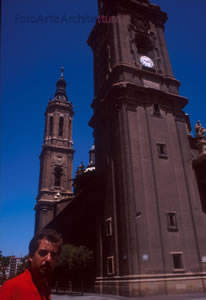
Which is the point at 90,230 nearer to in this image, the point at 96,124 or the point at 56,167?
the point at 96,124

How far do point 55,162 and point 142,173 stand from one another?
42937mm

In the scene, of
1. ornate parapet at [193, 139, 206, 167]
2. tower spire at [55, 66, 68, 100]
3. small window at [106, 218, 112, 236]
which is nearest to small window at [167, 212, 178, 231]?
small window at [106, 218, 112, 236]

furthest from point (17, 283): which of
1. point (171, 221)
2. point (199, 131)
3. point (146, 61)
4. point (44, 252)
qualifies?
point (146, 61)

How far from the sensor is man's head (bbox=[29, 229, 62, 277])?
2.73 meters

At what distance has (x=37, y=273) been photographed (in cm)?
268

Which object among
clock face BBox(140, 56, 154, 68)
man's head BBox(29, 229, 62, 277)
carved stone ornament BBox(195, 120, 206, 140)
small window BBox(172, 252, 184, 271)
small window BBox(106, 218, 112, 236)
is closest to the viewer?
man's head BBox(29, 229, 62, 277)

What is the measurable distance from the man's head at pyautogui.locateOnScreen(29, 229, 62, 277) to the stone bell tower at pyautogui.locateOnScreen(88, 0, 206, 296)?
1659 centimetres

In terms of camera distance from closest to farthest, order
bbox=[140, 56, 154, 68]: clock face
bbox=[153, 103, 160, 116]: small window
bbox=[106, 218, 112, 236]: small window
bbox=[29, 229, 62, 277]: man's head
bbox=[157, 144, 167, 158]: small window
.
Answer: bbox=[29, 229, 62, 277]: man's head, bbox=[106, 218, 112, 236]: small window, bbox=[157, 144, 167, 158]: small window, bbox=[153, 103, 160, 116]: small window, bbox=[140, 56, 154, 68]: clock face

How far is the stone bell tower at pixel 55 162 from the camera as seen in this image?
54.9m

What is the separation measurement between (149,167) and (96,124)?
10.5 metres

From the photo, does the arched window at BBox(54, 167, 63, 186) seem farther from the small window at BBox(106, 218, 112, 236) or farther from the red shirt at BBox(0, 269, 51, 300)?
the red shirt at BBox(0, 269, 51, 300)

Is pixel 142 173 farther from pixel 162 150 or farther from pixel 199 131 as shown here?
pixel 199 131

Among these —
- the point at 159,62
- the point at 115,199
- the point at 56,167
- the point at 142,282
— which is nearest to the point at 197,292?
the point at 142,282

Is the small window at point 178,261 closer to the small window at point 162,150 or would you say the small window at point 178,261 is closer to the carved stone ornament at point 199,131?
the small window at point 162,150
